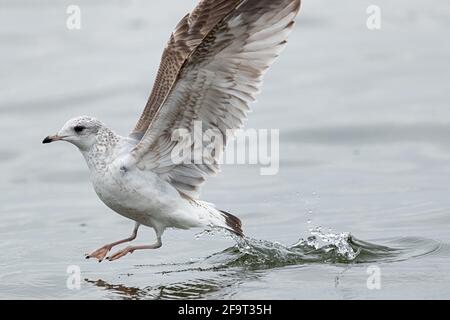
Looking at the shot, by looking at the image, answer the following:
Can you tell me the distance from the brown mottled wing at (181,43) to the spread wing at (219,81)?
52 centimetres

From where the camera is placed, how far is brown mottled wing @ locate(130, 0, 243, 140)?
8.69 m

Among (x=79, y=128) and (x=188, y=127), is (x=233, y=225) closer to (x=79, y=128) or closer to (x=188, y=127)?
(x=188, y=127)

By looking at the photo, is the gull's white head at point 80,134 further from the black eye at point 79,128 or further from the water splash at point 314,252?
the water splash at point 314,252

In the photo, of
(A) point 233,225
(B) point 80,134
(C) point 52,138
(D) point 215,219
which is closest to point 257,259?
(A) point 233,225

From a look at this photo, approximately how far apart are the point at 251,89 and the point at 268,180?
3.77m

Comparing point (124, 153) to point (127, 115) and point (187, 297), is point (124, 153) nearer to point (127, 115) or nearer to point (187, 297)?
point (187, 297)

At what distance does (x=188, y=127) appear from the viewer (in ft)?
26.1

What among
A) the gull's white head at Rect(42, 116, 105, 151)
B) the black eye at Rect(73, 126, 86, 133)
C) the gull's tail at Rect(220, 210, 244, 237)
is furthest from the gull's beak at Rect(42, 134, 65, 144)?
the gull's tail at Rect(220, 210, 244, 237)

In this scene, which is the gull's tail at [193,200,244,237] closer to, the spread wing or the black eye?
the spread wing

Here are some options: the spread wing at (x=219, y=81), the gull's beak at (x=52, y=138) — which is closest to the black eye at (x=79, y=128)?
the gull's beak at (x=52, y=138)

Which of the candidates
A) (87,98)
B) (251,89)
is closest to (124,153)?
(251,89)

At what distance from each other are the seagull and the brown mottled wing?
2.0 inches

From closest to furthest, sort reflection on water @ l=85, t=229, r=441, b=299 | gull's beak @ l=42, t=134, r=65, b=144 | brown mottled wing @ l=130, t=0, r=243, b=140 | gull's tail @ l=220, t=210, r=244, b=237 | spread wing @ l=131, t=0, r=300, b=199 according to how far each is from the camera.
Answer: spread wing @ l=131, t=0, r=300, b=199, reflection on water @ l=85, t=229, r=441, b=299, gull's beak @ l=42, t=134, r=65, b=144, gull's tail @ l=220, t=210, r=244, b=237, brown mottled wing @ l=130, t=0, r=243, b=140

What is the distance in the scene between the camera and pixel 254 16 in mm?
7742
